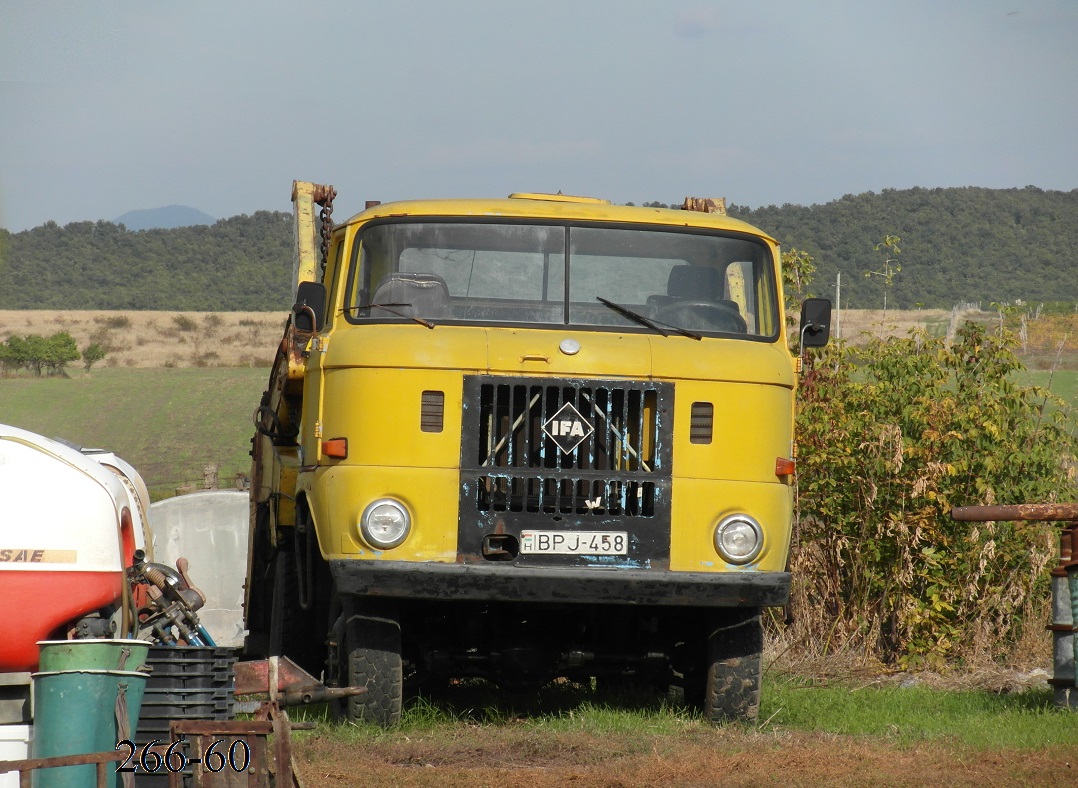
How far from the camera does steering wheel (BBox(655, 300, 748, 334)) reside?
7988mm

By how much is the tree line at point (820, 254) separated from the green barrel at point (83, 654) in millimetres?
41809

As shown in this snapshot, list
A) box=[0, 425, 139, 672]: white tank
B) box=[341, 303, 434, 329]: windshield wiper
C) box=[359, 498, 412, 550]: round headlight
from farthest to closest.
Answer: box=[341, 303, 434, 329]: windshield wiper → box=[359, 498, 412, 550]: round headlight → box=[0, 425, 139, 672]: white tank

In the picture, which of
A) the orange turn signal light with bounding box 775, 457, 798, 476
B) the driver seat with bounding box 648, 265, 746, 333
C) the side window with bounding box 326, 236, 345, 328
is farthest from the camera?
the side window with bounding box 326, 236, 345, 328

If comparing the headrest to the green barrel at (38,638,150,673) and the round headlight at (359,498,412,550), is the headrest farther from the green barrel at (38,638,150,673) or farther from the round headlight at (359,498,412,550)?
the green barrel at (38,638,150,673)

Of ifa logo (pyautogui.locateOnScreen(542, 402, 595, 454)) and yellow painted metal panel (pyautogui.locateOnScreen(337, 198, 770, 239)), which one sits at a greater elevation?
yellow painted metal panel (pyautogui.locateOnScreen(337, 198, 770, 239))

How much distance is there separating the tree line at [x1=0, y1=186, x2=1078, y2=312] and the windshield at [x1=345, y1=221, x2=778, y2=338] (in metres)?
38.7

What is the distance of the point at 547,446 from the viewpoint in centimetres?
734

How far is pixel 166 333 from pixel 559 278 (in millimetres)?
58372

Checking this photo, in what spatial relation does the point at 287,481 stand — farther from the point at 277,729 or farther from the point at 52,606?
the point at 277,729

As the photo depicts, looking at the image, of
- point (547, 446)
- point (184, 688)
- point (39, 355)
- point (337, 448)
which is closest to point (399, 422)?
point (337, 448)

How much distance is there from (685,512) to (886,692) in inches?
129

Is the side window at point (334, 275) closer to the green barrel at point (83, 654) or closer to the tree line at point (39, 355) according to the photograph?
the green barrel at point (83, 654)

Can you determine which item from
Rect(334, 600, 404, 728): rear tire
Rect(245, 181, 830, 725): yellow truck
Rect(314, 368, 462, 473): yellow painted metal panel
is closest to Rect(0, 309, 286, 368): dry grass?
Rect(245, 181, 830, 725): yellow truck

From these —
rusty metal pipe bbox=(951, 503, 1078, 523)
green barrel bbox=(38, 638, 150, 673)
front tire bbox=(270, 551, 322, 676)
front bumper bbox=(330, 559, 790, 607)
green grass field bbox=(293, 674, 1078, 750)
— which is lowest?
green grass field bbox=(293, 674, 1078, 750)
